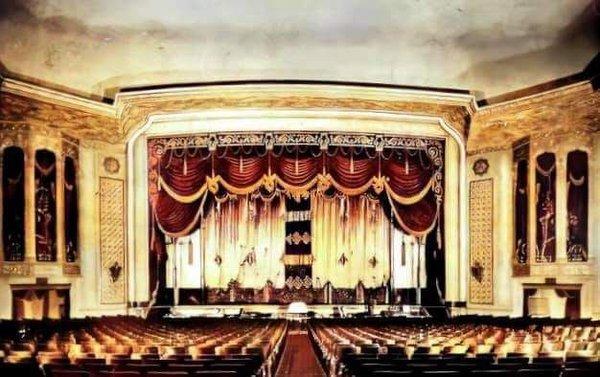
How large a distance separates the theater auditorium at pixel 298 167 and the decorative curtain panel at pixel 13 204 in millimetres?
46

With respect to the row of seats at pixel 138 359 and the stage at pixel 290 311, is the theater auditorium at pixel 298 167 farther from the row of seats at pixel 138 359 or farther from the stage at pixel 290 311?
the row of seats at pixel 138 359

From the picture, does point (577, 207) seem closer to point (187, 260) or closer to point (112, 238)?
point (187, 260)

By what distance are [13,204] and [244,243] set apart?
658cm

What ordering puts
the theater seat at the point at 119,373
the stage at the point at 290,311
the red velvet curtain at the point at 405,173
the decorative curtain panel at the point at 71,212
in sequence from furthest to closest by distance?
1. the stage at the point at 290,311
2. the red velvet curtain at the point at 405,173
3. the decorative curtain panel at the point at 71,212
4. the theater seat at the point at 119,373

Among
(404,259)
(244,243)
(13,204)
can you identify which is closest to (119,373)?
(13,204)

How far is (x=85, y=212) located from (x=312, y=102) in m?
6.49

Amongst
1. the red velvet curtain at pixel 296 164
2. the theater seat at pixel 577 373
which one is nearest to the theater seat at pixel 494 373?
the theater seat at pixel 577 373

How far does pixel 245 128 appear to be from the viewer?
1470 centimetres

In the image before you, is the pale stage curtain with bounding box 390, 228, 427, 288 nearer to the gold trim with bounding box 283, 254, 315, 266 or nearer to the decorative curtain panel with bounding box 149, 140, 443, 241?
the decorative curtain panel with bounding box 149, 140, 443, 241

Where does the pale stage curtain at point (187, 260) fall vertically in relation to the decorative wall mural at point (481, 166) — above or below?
below

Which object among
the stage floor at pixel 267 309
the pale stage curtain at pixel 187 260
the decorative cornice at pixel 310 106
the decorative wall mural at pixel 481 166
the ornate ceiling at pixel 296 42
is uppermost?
the ornate ceiling at pixel 296 42

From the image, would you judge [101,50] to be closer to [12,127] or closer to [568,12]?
[12,127]

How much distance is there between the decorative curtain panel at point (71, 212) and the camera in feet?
45.3

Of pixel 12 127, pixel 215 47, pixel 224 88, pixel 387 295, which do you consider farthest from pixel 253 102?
pixel 387 295
